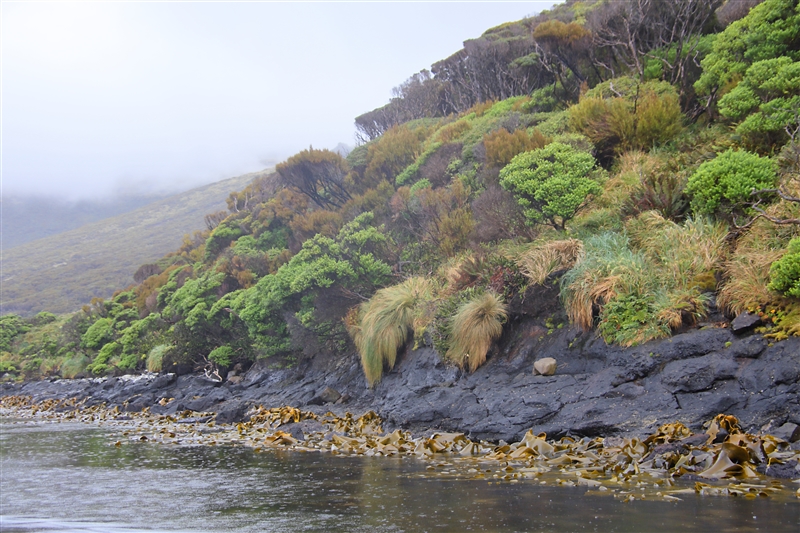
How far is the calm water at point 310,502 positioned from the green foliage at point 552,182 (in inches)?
239

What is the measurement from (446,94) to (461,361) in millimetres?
20487

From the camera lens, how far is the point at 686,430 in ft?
22.8

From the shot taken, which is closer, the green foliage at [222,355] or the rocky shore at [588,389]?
the rocky shore at [588,389]

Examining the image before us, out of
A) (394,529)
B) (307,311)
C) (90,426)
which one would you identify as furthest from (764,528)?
(90,426)

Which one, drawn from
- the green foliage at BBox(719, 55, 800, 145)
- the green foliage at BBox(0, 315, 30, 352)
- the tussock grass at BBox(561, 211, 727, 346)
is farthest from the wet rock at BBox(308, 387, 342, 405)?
the green foliage at BBox(0, 315, 30, 352)

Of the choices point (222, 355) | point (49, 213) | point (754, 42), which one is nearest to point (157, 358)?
point (222, 355)

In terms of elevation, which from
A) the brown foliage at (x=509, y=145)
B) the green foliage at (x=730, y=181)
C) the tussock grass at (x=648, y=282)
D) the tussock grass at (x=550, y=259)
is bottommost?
the tussock grass at (x=648, y=282)

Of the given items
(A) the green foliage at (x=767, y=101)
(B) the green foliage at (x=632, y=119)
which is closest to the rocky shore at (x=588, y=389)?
(A) the green foliage at (x=767, y=101)

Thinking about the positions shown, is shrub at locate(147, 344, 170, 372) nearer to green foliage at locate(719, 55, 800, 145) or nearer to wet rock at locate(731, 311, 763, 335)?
wet rock at locate(731, 311, 763, 335)

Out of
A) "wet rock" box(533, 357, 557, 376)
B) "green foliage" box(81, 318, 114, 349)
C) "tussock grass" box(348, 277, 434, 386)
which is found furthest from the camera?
"green foliage" box(81, 318, 114, 349)

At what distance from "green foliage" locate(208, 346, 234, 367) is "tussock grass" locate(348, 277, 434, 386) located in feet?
27.7

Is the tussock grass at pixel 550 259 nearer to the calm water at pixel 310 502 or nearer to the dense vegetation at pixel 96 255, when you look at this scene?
the calm water at pixel 310 502

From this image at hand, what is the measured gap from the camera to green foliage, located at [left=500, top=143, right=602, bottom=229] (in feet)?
38.3

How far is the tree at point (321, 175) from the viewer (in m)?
24.9
